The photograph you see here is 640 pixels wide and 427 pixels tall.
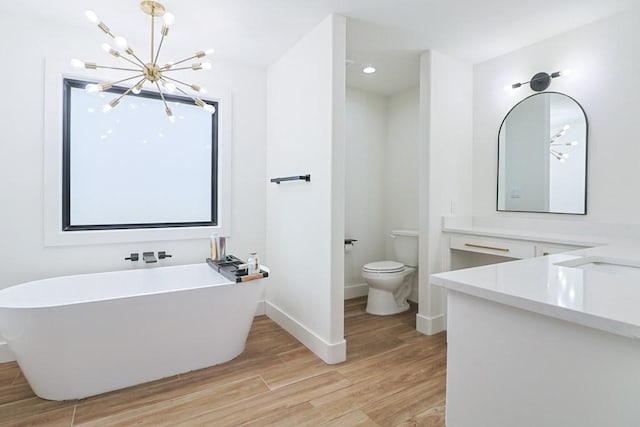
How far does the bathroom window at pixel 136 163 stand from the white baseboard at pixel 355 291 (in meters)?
1.75

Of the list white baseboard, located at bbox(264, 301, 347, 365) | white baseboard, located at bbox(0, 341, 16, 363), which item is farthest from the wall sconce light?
white baseboard, located at bbox(0, 341, 16, 363)

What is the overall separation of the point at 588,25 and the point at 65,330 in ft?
13.2

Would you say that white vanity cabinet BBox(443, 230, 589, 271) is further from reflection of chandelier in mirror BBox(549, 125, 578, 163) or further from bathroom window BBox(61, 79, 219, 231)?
bathroom window BBox(61, 79, 219, 231)

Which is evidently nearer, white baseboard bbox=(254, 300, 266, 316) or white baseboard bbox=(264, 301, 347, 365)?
white baseboard bbox=(264, 301, 347, 365)

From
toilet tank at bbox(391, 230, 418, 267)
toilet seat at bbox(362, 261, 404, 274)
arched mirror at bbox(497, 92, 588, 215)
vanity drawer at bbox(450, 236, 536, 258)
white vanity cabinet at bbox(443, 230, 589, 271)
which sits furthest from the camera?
toilet tank at bbox(391, 230, 418, 267)

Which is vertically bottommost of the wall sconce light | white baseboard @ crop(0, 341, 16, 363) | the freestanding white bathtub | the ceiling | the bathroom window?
white baseboard @ crop(0, 341, 16, 363)

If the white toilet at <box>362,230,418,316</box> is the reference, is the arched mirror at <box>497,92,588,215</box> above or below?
above

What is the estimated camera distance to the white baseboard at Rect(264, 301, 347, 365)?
242cm

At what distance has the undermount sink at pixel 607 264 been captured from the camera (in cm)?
145

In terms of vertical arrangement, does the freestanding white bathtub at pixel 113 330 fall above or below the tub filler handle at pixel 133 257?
below

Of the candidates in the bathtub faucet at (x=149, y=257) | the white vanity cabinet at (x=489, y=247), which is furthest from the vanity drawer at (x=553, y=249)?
the bathtub faucet at (x=149, y=257)

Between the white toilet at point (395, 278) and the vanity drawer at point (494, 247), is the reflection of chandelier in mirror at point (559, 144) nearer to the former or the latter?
the vanity drawer at point (494, 247)

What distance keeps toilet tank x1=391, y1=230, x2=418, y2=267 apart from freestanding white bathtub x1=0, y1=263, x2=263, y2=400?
1.83 m

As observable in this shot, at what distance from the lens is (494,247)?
2621 millimetres
